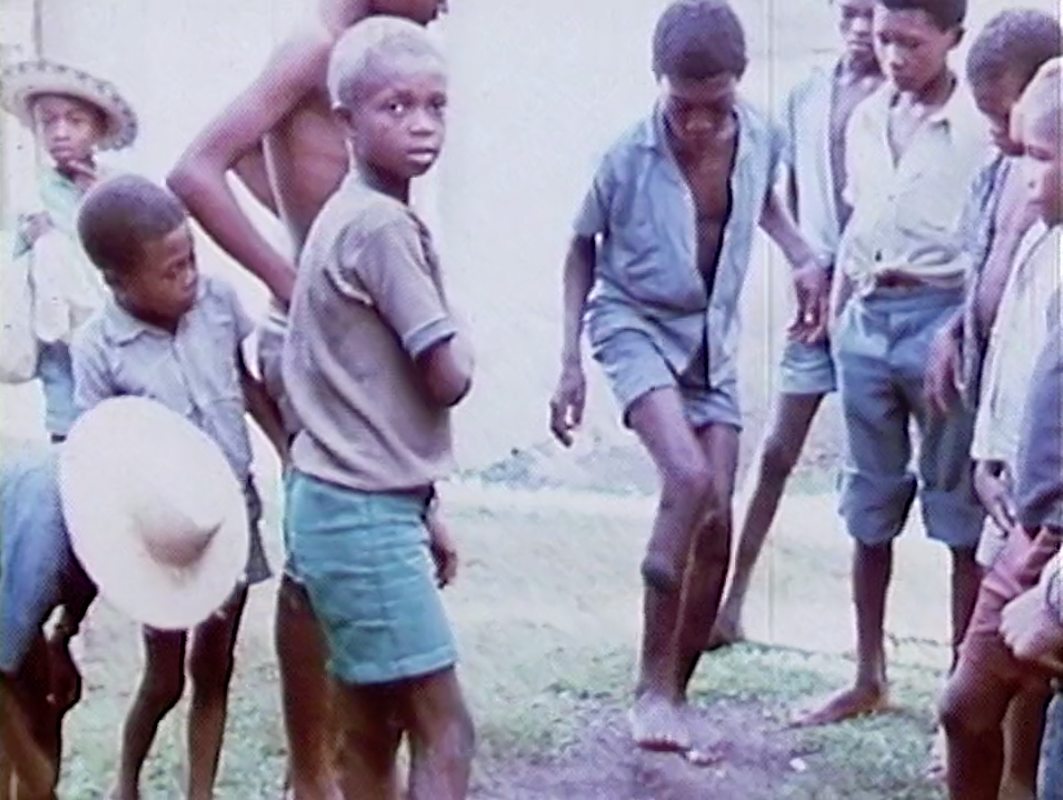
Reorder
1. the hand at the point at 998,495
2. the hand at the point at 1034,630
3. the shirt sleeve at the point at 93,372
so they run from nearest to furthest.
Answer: the hand at the point at 1034,630 → the hand at the point at 998,495 → the shirt sleeve at the point at 93,372

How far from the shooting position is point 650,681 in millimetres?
2256

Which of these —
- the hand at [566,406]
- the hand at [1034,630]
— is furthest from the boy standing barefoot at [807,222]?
the hand at [1034,630]

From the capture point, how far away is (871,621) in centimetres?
222

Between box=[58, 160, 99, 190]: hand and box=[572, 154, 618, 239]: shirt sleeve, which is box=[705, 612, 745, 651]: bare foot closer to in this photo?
box=[572, 154, 618, 239]: shirt sleeve

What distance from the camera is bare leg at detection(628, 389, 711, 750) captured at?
2.22m

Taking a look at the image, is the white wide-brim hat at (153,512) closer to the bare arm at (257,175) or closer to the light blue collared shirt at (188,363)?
the light blue collared shirt at (188,363)

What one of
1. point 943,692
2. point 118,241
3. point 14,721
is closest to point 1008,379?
point 943,692

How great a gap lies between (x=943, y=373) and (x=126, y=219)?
0.87m

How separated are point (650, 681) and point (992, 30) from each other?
30.6 inches

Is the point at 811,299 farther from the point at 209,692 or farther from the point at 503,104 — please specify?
the point at 209,692

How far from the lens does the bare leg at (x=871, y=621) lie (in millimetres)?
2219

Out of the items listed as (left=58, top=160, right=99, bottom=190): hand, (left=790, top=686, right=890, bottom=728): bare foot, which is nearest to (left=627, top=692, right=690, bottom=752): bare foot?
(left=790, top=686, right=890, bottom=728): bare foot

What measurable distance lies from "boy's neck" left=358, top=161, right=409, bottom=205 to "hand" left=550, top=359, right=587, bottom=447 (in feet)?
0.97

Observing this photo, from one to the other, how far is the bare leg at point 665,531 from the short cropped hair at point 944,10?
0.48 m
